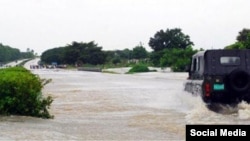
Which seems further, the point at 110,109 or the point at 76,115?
the point at 110,109

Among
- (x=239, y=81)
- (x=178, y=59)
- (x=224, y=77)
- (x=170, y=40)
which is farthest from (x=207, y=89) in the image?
(x=170, y=40)

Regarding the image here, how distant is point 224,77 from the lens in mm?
15992

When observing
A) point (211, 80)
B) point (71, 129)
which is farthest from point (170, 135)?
point (211, 80)

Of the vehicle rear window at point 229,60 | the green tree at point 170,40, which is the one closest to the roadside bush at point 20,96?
the vehicle rear window at point 229,60

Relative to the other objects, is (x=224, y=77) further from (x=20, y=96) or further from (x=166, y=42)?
(x=166, y=42)

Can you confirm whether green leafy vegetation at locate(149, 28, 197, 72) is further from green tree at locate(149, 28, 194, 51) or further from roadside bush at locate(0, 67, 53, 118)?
roadside bush at locate(0, 67, 53, 118)

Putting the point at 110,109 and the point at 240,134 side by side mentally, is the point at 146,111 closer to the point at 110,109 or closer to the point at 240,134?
the point at 110,109

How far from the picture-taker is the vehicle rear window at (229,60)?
16.8 metres

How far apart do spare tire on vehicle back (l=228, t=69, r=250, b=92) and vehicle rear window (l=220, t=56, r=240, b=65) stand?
824 mm

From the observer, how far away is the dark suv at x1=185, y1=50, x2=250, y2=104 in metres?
16.0

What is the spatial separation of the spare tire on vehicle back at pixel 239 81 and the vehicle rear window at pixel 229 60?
2.70 ft

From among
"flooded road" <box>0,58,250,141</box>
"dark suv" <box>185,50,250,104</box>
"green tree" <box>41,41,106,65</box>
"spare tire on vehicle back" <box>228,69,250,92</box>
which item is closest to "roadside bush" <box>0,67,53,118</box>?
"flooded road" <box>0,58,250,141</box>

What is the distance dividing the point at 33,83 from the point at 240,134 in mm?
8444

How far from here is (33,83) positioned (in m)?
15.1
